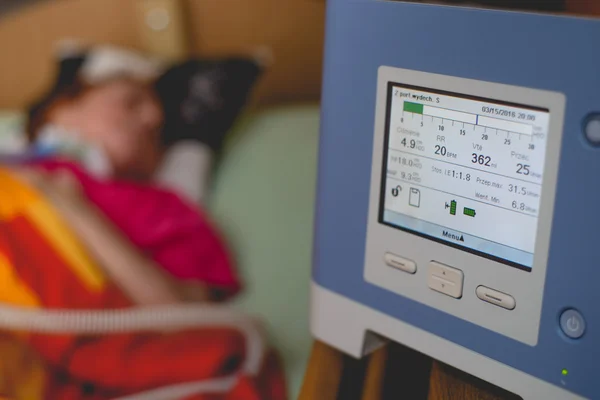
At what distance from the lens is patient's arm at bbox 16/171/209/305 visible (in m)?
1.00

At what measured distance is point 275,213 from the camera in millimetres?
1165

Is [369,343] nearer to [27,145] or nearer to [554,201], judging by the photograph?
[554,201]

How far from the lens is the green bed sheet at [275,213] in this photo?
3.31 feet

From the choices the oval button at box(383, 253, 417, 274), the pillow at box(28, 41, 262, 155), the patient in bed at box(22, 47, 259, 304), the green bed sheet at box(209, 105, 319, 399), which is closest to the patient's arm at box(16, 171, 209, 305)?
the patient in bed at box(22, 47, 259, 304)

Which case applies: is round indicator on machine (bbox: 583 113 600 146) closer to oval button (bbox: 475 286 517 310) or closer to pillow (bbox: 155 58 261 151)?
oval button (bbox: 475 286 517 310)

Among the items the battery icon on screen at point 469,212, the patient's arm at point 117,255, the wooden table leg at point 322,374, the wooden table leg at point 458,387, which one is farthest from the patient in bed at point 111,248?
the battery icon on screen at point 469,212

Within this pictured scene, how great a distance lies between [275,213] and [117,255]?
0.28 m

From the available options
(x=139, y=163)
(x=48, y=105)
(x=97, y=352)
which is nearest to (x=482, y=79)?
(x=97, y=352)

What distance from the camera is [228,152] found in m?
1.33

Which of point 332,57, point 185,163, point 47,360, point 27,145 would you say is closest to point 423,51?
point 332,57

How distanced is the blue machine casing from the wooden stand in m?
0.03

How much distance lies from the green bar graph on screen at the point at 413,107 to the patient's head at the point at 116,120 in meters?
0.82

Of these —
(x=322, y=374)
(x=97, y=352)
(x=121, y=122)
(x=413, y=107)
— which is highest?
(x=413, y=107)

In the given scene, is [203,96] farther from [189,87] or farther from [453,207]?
[453,207]
